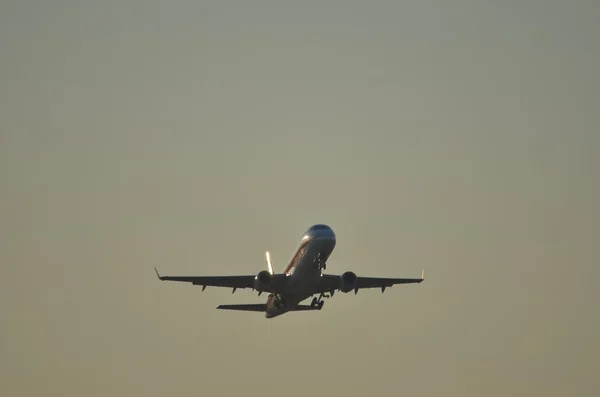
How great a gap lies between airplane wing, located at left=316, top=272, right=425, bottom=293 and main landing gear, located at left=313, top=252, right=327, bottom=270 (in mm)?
3862

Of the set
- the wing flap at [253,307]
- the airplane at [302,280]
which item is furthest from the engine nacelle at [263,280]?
the wing flap at [253,307]

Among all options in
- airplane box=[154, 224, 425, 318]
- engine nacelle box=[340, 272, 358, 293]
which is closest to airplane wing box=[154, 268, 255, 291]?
airplane box=[154, 224, 425, 318]

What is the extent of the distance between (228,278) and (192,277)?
3.15 meters

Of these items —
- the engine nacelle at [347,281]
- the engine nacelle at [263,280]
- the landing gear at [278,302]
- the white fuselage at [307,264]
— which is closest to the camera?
the white fuselage at [307,264]

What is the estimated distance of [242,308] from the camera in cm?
13875

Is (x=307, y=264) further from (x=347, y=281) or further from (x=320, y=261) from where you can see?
(x=347, y=281)

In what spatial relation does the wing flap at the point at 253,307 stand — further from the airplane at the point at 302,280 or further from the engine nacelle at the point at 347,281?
the engine nacelle at the point at 347,281

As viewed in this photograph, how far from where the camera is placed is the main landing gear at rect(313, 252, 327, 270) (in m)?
126

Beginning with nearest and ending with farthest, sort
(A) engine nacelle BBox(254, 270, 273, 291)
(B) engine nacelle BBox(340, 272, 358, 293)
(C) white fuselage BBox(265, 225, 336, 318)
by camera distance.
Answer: (C) white fuselage BBox(265, 225, 336, 318)
(A) engine nacelle BBox(254, 270, 273, 291)
(B) engine nacelle BBox(340, 272, 358, 293)

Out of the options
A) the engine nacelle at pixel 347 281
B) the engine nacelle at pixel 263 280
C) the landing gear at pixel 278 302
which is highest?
the engine nacelle at pixel 347 281

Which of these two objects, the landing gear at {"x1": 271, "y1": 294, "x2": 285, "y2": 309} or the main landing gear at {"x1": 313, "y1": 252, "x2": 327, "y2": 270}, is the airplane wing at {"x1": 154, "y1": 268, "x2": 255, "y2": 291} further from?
the main landing gear at {"x1": 313, "y1": 252, "x2": 327, "y2": 270}

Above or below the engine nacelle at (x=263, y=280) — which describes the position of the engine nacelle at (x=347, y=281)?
above

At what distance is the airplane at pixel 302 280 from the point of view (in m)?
126

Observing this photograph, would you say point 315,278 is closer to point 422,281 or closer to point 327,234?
point 327,234
